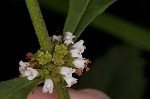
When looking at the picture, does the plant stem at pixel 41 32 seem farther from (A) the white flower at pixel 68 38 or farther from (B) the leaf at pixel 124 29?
(B) the leaf at pixel 124 29

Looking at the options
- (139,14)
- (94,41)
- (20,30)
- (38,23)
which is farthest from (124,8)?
(38,23)

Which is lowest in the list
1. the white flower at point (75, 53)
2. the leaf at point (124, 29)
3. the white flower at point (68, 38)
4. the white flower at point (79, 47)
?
the white flower at point (75, 53)

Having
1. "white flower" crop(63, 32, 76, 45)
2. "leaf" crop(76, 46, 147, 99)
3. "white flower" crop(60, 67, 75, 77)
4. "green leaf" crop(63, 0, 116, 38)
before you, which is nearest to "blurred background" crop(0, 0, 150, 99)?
"leaf" crop(76, 46, 147, 99)

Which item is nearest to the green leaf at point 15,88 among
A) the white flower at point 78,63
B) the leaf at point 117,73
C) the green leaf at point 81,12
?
the white flower at point 78,63

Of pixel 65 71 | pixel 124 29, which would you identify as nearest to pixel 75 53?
pixel 65 71

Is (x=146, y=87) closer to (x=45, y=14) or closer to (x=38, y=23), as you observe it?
(x=45, y=14)

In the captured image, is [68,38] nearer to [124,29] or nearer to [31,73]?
[31,73]
